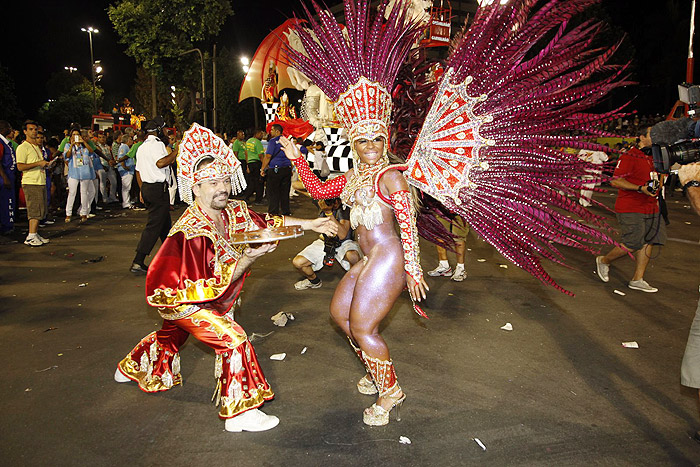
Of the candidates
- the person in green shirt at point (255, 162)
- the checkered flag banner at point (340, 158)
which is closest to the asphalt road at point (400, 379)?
the checkered flag banner at point (340, 158)

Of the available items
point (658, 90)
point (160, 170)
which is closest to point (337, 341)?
point (160, 170)

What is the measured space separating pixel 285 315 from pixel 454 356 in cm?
177

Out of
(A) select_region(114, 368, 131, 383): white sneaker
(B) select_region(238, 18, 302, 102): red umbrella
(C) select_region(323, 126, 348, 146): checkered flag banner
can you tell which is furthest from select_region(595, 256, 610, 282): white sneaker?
(B) select_region(238, 18, 302, 102): red umbrella

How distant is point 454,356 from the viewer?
4133 mm

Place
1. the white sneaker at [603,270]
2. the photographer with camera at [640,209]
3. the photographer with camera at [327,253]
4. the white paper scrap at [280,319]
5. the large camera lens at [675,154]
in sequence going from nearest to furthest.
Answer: the large camera lens at [675,154]
the white paper scrap at [280,319]
the photographer with camera at [327,253]
the photographer with camera at [640,209]
the white sneaker at [603,270]

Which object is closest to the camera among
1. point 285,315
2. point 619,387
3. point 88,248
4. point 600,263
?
point 619,387

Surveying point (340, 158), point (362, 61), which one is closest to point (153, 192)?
point (340, 158)

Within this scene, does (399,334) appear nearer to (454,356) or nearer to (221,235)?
(454,356)

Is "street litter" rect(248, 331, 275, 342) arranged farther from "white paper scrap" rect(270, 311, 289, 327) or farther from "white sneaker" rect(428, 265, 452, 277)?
"white sneaker" rect(428, 265, 452, 277)

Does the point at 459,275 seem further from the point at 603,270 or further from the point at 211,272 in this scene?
the point at 211,272

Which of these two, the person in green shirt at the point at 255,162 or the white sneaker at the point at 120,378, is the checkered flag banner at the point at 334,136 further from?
the person in green shirt at the point at 255,162

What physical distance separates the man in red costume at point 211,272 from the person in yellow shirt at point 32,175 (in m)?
6.57

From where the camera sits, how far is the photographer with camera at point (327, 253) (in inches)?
210

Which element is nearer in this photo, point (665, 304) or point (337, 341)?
point (337, 341)
